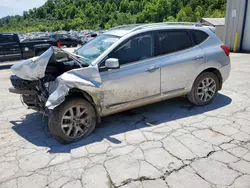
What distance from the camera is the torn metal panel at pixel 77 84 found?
10.9 feet

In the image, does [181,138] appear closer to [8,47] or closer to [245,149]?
[245,149]

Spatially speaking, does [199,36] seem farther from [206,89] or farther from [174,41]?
[206,89]

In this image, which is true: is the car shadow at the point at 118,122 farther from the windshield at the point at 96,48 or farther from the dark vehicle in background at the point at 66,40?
the dark vehicle in background at the point at 66,40

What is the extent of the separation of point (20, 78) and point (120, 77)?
5.49ft

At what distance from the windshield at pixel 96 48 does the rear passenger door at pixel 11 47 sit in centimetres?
806

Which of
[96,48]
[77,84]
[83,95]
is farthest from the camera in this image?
[96,48]

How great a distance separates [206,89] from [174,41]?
128 centimetres

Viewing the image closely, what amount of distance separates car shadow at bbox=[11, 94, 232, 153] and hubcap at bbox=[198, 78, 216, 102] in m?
0.19

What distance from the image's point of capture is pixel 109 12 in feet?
257

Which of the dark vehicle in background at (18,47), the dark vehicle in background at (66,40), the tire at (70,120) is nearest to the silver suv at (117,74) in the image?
the tire at (70,120)

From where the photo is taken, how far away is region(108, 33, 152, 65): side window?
385 centimetres

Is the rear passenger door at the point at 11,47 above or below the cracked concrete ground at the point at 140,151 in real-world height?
above

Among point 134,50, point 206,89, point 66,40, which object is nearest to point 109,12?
point 66,40

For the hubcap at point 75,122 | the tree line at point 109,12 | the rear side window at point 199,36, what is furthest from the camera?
the tree line at point 109,12
